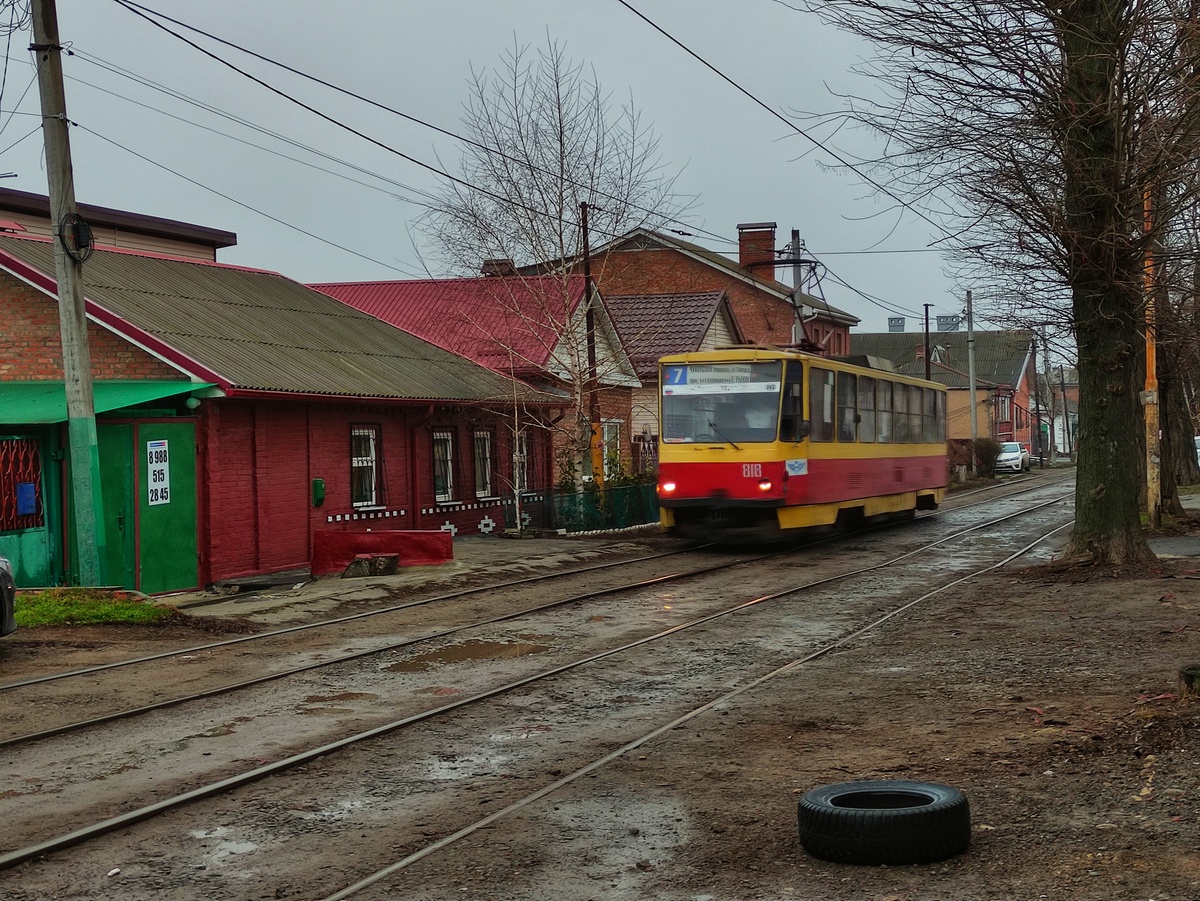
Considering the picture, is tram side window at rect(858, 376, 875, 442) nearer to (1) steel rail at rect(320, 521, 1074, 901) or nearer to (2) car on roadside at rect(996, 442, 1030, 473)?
(1) steel rail at rect(320, 521, 1074, 901)

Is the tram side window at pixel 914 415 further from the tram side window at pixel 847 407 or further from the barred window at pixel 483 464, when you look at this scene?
the barred window at pixel 483 464

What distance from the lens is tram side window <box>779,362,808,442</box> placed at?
20766 mm

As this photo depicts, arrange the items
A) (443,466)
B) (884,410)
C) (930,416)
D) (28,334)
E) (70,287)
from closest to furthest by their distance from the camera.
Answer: (70,287)
(28,334)
(884,410)
(443,466)
(930,416)

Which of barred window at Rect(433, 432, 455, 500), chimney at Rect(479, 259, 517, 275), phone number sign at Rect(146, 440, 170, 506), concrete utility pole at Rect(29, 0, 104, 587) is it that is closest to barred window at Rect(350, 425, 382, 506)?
barred window at Rect(433, 432, 455, 500)

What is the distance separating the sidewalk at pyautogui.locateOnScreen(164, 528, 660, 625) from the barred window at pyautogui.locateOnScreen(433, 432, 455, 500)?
1.73m

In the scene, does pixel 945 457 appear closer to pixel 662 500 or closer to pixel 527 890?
pixel 662 500

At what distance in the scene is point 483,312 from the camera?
3375 cm

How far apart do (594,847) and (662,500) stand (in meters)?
15.9

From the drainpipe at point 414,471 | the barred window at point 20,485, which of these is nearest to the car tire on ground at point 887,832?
the barred window at point 20,485

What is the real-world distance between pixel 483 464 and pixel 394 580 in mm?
10421

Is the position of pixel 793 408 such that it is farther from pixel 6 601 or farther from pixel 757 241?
pixel 757 241

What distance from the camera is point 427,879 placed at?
220 inches

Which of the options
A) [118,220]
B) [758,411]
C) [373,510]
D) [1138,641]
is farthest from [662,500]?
[118,220]

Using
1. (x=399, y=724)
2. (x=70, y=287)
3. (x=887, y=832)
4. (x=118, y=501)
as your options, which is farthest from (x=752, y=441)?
(x=887, y=832)
